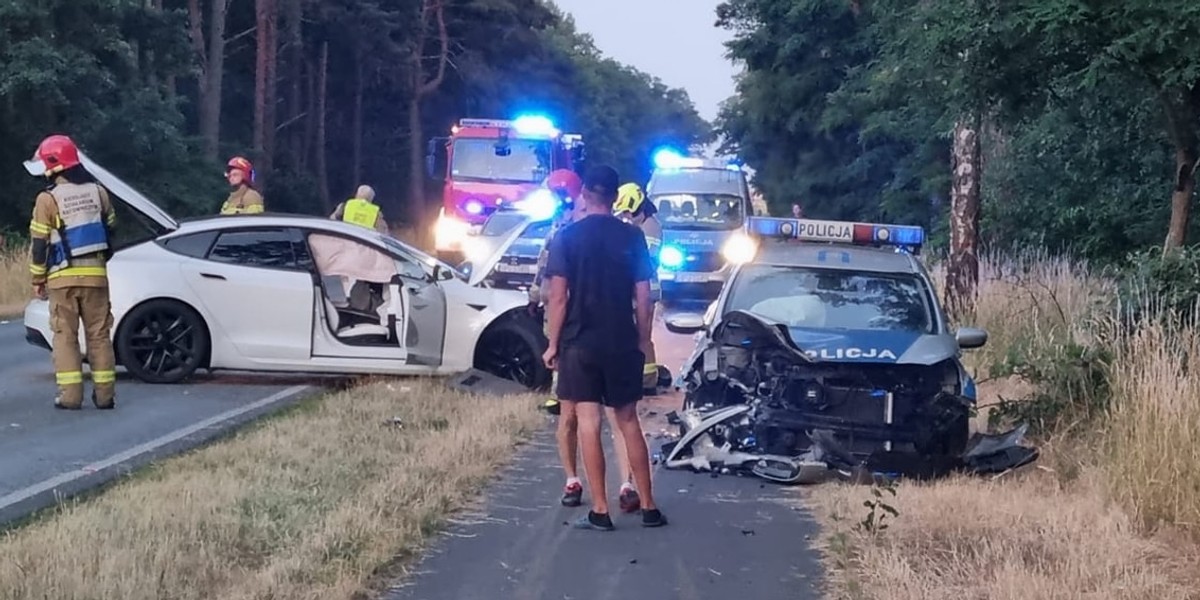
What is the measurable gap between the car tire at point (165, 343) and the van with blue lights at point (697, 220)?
1112 cm

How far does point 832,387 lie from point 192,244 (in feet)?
20.7

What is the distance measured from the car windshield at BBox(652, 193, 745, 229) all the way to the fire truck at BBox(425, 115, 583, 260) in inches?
194

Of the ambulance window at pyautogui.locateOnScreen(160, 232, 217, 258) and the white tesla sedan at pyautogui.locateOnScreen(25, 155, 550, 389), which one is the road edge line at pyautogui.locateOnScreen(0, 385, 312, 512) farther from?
the ambulance window at pyautogui.locateOnScreen(160, 232, 217, 258)

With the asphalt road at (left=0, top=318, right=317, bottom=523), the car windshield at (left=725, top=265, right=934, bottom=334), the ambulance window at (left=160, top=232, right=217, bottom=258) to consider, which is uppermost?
the ambulance window at (left=160, top=232, right=217, bottom=258)

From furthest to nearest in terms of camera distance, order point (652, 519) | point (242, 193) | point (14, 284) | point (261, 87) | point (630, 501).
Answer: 1. point (261, 87)
2. point (14, 284)
3. point (242, 193)
4. point (630, 501)
5. point (652, 519)

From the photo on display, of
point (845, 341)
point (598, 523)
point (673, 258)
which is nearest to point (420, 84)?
point (673, 258)

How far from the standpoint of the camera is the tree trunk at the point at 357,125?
5262cm

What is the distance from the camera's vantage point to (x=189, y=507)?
7.55 meters

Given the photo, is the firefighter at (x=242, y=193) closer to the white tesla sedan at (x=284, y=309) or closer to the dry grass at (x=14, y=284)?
the white tesla sedan at (x=284, y=309)

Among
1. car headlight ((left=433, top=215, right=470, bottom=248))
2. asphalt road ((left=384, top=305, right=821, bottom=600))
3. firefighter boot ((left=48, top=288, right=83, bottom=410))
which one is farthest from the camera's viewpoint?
car headlight ((left=433, top=215, right=470, bottom=248))

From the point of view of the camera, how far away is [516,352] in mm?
13203

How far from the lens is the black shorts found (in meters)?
7.84

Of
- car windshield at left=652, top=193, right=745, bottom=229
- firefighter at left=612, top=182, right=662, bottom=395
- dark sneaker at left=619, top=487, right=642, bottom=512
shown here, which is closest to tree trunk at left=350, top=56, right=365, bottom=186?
car windshield at left=652, top=193, right=745, bottom=229

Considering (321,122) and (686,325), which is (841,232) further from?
(321,122)
